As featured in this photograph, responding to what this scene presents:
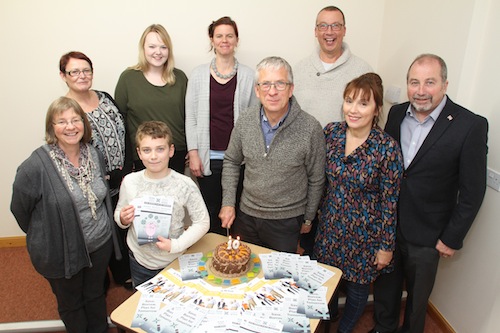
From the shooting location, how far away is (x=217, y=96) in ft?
7.98

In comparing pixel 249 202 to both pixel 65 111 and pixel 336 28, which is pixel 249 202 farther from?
pixel 336 28

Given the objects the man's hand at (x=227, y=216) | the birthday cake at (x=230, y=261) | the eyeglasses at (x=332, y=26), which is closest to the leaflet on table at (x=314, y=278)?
the birthday cake at (x=230, y=261)

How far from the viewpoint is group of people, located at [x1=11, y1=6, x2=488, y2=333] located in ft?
5.71

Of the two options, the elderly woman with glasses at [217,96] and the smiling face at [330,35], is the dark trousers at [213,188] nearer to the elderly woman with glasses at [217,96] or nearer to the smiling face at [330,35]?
the elderly woman with glasses at [217,96]

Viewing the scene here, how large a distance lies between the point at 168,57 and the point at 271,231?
4.72ft

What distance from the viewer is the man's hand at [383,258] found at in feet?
6.15

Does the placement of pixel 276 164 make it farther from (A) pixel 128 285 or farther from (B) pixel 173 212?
(A) pixel 128 285

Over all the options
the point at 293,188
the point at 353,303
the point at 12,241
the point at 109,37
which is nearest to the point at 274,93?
the point at 293,188

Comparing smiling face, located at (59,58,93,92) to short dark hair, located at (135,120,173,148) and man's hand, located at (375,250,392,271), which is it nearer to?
short dark hair, located at (135,120,173,148)

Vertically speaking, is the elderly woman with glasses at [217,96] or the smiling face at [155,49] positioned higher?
the smiling face at [155,49]

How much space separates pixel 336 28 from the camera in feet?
7.82

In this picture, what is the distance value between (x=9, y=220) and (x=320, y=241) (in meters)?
2.94

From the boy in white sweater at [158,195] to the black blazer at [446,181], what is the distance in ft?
3.64

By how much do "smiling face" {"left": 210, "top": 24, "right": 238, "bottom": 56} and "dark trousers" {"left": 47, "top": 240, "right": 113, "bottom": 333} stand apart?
55.7 inches
